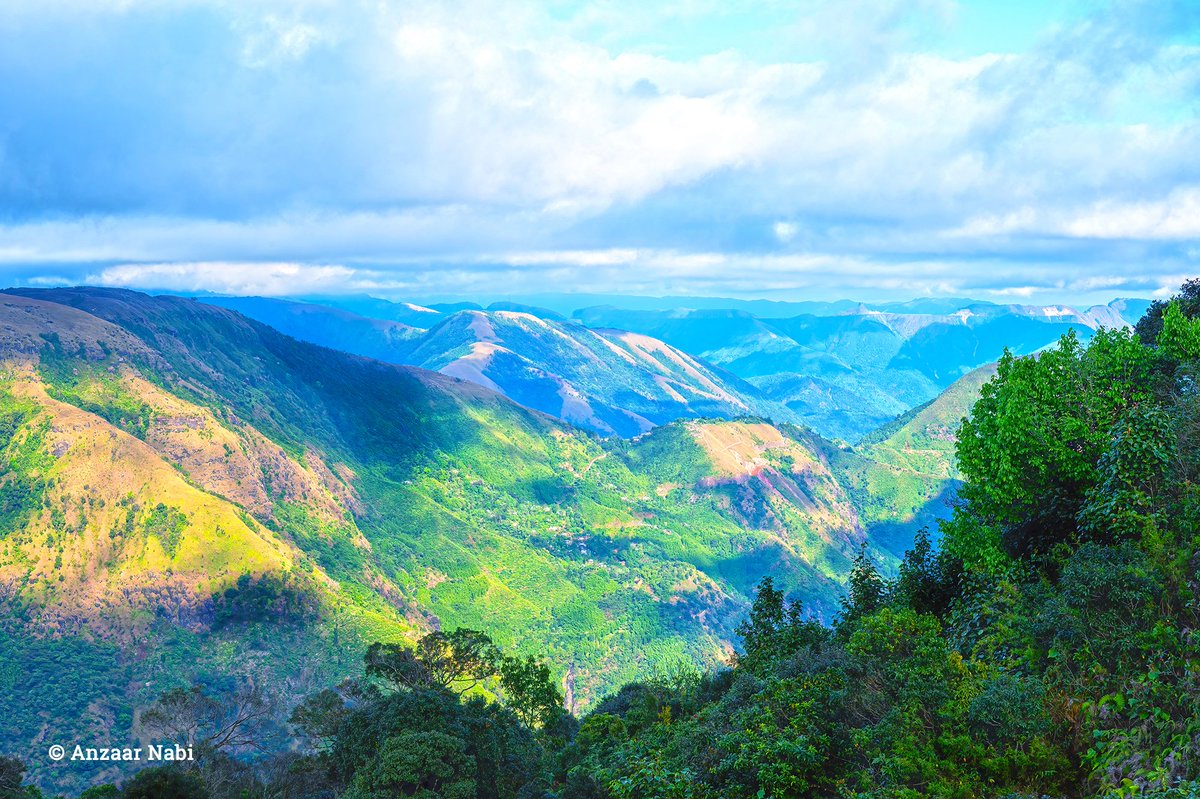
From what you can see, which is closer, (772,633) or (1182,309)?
(772,633)

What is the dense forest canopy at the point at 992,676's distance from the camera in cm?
2436


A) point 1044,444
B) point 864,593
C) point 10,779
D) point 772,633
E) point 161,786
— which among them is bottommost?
point 161,786

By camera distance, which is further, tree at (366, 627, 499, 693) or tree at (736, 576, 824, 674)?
tree at (366, 627, 499, 693)

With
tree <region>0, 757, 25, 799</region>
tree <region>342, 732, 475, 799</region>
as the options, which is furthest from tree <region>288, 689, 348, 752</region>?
tree <region>0, 757, 25, 799</region>

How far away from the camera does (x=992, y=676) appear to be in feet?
97.2

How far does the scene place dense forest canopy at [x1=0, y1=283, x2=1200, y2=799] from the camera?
2436cm

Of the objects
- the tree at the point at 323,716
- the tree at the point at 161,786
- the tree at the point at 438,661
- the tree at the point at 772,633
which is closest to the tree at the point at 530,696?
the tree at the point at 438,661

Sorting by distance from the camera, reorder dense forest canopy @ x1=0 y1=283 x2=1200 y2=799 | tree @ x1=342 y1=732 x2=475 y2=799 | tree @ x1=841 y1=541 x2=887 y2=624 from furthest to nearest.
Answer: tree @ x1=841 y1=541 x2=887 y2=624, tree @ x1=342 y1=732 x2=475 y2=799, dense forest canopy @ x1=0 y1=283 x2=1200 y2=799

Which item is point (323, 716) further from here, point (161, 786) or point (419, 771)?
point (419, 771)

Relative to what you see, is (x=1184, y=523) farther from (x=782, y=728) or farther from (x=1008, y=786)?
(x=782, y=728)

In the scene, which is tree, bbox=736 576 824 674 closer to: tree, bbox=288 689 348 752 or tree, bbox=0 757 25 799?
tree, bbox=288 689 348 752

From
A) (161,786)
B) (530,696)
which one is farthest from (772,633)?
(161,786)

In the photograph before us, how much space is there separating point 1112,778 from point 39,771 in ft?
500

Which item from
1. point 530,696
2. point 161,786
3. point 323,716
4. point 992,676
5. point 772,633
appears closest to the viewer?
point 992,676
